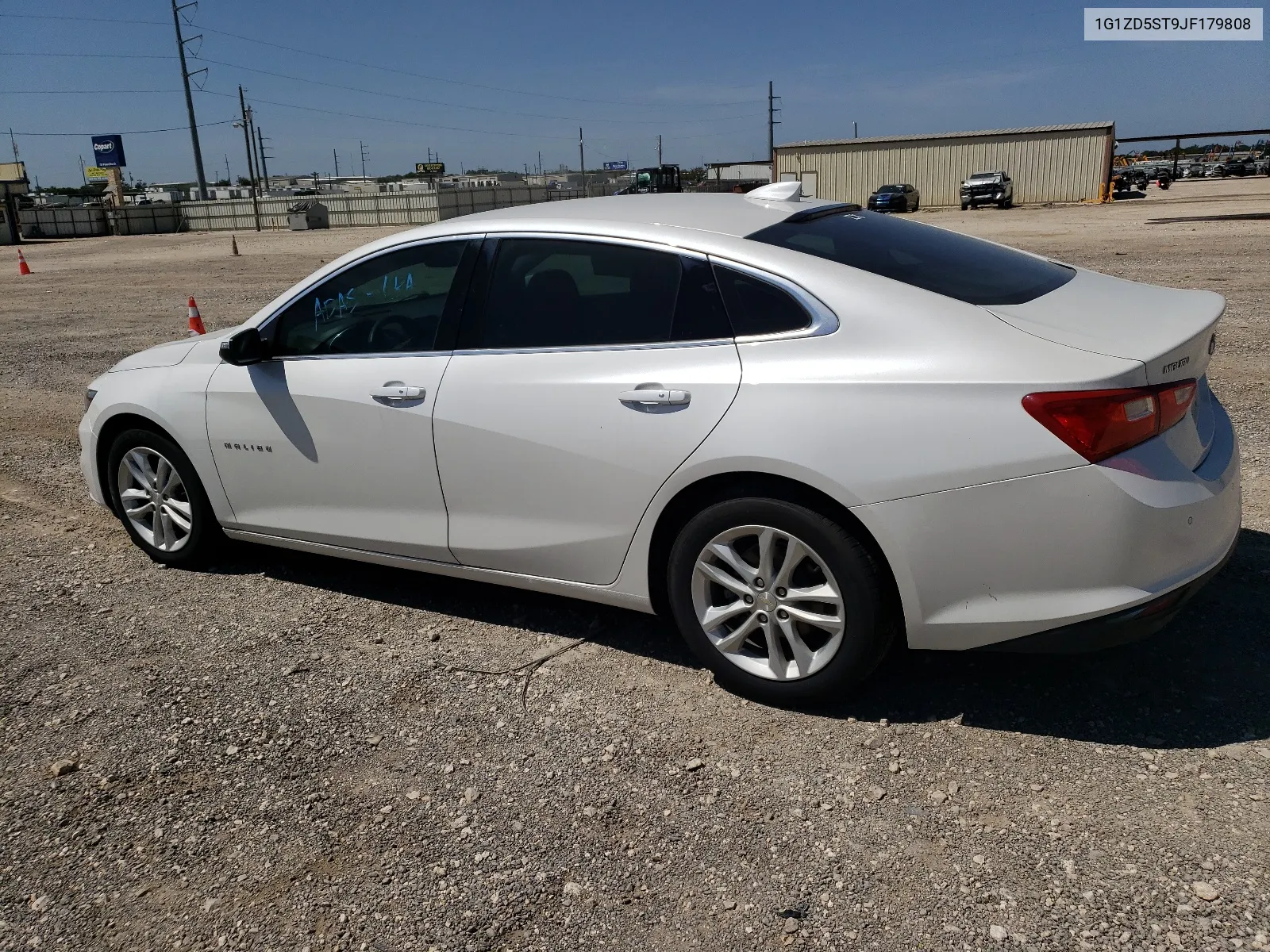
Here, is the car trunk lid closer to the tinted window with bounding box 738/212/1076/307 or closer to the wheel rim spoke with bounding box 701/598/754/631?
the tinted window with bounding box 738/212/1076/307

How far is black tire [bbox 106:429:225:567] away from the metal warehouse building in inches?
1935

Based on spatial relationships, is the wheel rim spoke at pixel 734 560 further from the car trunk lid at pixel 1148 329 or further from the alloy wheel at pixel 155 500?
the alloy wheel at pixel 155 500

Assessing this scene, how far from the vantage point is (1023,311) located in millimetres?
3271

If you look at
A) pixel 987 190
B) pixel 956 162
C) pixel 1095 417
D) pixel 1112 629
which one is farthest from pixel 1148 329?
pixel 956 162

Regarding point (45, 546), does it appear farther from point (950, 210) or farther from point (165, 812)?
point (950, 210)

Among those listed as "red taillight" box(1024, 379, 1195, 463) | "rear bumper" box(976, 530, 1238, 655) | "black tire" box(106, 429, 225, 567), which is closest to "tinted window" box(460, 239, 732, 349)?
"red taillight" box(1024, 379, 1195, 463)

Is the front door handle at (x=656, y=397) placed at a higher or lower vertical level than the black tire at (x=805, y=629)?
higher

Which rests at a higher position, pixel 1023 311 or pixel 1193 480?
pixel 1023 311

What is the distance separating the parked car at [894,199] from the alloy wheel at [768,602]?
46294 mm

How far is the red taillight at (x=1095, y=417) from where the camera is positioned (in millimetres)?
2879

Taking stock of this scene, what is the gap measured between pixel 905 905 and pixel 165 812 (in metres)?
2.19

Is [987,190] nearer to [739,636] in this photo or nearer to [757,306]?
[757,306]

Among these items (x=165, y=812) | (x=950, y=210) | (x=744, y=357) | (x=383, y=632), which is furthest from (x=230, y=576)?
(x=950, y=210)

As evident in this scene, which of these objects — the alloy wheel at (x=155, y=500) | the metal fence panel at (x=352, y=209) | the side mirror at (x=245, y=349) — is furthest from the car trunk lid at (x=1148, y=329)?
the metal fence panel at (x=352, y=209)
